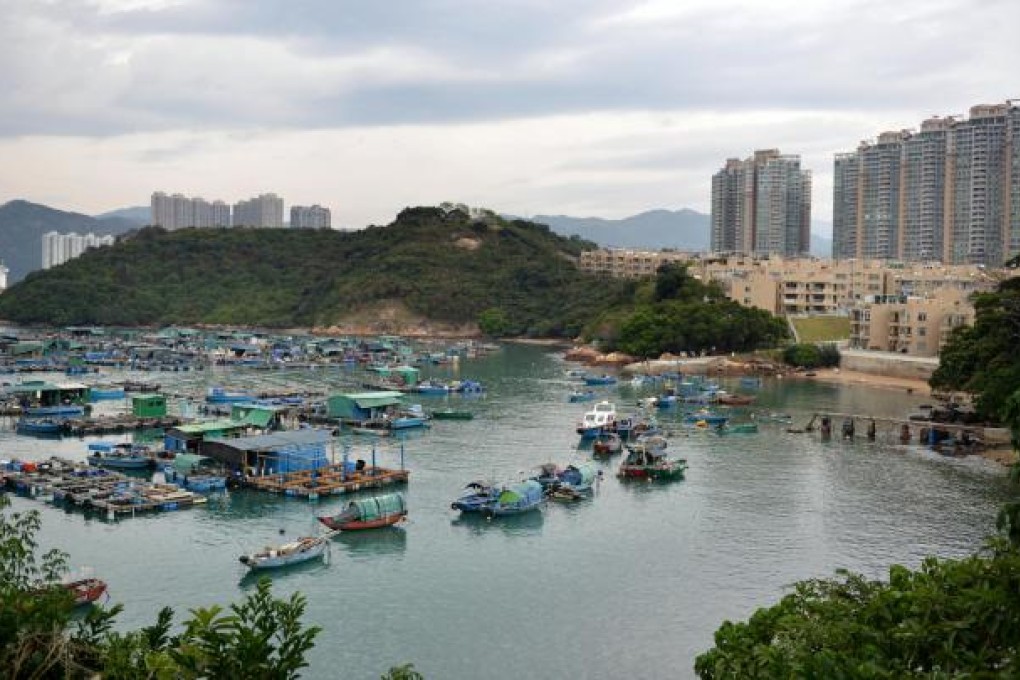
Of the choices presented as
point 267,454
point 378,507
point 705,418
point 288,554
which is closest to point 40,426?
point 267,454

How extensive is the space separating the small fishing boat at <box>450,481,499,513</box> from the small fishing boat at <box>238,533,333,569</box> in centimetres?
407

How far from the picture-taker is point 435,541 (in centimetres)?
2186

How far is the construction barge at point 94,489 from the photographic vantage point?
78.2 feet

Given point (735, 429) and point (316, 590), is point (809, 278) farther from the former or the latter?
point (316, 590)

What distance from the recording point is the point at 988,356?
1391 inches

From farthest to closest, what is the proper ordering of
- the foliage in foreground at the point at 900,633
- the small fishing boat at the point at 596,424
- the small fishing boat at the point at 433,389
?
1. the small fishing boat at the point at 433,389
2. the small fishing boat at the point at 596,424
3. the foliage in foreground at the point at 900,633

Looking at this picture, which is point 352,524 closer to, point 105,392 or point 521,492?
point 521,492

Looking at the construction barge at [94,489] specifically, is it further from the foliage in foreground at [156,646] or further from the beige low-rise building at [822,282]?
the beige low-rise building at [822,282]

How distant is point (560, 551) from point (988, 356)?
20601mm

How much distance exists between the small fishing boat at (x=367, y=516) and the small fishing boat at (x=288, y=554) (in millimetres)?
1390

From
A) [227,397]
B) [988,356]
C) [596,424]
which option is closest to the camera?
[596,424]

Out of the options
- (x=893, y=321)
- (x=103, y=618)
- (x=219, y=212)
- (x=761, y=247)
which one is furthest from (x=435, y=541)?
(x=219, y=212)

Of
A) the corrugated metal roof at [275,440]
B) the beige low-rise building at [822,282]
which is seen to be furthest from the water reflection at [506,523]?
the beige low-rise building at [822,282]

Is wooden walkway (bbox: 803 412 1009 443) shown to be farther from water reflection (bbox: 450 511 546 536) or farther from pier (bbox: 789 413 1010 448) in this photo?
water reflection (bbox: 450 511 546 536)
